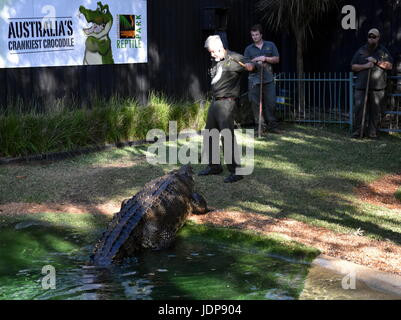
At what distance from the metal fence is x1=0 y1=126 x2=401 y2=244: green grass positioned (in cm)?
164

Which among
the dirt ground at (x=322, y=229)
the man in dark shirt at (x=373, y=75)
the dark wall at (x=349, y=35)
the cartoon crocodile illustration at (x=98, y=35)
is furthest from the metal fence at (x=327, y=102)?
the dirt ground at (x=322, y=229)

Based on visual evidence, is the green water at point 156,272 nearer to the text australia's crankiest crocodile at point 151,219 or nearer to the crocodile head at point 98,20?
the text australia's crankiest crocodile at point 151,219

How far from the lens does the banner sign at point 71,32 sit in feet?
39.0

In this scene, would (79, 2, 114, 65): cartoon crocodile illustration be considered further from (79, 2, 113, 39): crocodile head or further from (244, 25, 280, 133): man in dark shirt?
(244, 25, 280, 133): man in dark shirt

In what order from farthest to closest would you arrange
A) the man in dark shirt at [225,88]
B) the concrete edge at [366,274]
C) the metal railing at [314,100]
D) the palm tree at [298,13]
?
the palm tree at [298,13], the metal railing at [314,100], the man in dark shirt at [225,88], the concrete edge at [366,274]

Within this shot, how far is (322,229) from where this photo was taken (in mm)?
7316

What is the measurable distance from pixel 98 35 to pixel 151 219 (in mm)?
7112

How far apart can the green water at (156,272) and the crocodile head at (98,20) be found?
662cm

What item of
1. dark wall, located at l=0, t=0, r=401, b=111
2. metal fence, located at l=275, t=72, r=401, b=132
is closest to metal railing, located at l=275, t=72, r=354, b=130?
metal fence, located at l=275, t=72, r=401, b=132

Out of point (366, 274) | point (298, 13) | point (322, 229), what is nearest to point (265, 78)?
point (298, 13)

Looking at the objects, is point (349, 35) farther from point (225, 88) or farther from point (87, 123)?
point (225, 88)

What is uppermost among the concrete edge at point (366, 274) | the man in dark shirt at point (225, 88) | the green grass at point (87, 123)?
the man in dark shirt at point (225, 88)
